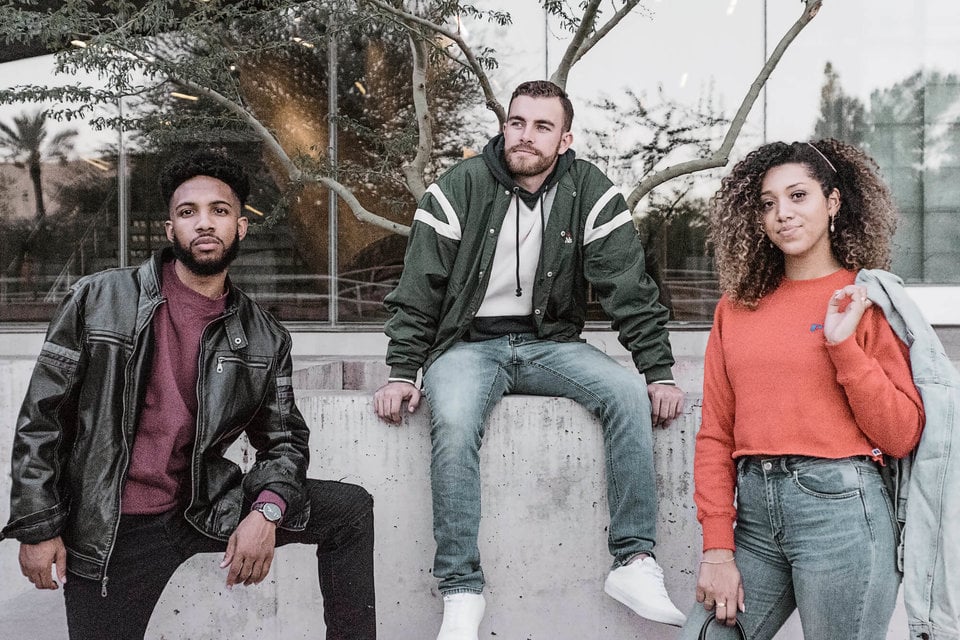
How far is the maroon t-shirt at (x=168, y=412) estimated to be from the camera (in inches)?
89.3

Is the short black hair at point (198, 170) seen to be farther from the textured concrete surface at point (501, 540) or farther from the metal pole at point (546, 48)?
the metal pole at point (546, 48)

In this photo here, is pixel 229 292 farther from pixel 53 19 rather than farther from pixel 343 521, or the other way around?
pixel 53 19

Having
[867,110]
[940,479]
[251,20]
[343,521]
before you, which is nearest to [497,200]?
[343,521]

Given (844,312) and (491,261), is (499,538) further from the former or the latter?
(844,312)

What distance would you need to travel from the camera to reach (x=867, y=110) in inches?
338

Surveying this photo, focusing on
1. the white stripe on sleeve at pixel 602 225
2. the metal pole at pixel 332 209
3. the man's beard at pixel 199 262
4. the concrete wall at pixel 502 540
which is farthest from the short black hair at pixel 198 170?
the metal pole at pixel 332 209

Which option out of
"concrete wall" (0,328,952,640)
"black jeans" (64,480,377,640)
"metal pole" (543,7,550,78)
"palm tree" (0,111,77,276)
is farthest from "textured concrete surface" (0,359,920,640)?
"palm tree" (0,111,77,276)

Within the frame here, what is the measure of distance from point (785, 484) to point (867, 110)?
813 cm

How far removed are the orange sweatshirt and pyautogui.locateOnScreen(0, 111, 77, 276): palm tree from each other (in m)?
10.1

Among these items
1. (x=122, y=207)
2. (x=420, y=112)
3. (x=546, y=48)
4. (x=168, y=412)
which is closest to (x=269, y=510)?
(x=168, y=412)

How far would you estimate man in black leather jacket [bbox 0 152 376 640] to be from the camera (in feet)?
7.07

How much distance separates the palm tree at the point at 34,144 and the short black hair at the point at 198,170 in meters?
8.66

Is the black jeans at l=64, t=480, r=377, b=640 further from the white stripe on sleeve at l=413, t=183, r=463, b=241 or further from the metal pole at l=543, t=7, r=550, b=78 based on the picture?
the metal pole at l=543, t=7, r=550, b=78

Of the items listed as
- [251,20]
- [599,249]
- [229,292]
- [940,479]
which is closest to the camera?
[940,479]
